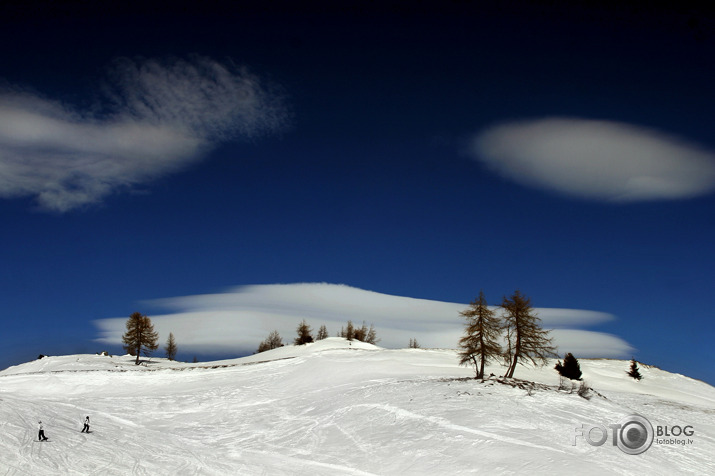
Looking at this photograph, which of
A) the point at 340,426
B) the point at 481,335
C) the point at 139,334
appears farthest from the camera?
the point at 139,334

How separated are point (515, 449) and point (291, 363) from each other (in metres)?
35.8

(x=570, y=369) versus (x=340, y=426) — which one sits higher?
(x=570, y=369)

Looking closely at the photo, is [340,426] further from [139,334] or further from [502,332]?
[139,334]

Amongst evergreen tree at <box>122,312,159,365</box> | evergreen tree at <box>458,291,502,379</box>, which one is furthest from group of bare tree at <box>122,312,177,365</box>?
evergreen tree at <box>458,291,502,379</box>

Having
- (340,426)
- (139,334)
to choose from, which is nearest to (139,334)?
(139,334)

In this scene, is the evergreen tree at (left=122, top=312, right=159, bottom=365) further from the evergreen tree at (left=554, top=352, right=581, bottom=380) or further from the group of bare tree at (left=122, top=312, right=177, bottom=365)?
the evergreen tree at (left=554, top=352, right=581, bottom=380)

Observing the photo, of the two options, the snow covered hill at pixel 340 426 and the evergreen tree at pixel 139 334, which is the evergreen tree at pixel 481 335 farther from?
the evergreen tree at pixel 139 334

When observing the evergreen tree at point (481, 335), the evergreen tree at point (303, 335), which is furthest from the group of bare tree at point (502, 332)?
the evergreen tree at point (303, 335)

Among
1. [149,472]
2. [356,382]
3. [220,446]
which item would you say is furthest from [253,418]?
[149,472]

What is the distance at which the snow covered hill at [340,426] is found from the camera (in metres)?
20.2

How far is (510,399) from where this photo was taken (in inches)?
1144

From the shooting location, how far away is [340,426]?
28.3m

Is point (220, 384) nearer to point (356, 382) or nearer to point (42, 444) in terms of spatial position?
point (356, 382)

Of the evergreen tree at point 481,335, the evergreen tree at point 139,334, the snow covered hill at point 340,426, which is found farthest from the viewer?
the evergreen tree at point 139,334
